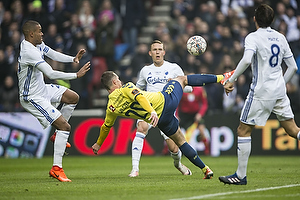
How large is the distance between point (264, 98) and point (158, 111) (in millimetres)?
1839

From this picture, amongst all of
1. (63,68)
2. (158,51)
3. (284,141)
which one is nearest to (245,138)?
(158,51)

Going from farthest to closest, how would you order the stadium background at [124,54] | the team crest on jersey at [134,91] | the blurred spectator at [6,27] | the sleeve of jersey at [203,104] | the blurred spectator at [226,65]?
the blurred spectator at [6,27]
the stadium background at [124,54]
the blurred spectator at [226,65]
the sleeve of jersey at [203,104]
the team crest on jersey at [134,91]

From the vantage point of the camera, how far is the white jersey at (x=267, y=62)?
7.00 meters

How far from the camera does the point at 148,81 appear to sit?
1017cm

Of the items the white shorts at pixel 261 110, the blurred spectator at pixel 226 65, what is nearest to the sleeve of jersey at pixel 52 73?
the white shorts at pixel 261 110

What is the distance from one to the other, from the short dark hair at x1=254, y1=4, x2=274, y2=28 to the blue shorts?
6.21 feet

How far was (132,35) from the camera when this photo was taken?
61.3ft

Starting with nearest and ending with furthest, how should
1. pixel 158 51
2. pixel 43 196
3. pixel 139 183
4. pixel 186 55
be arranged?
1. pixel 43 196
2. pixel 139 183
3. pixel 158 51
4. pixel 186 55

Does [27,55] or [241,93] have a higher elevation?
[27,55]

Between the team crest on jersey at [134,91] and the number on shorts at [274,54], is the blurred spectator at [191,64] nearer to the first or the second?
the team crest on jersey at [134,91]

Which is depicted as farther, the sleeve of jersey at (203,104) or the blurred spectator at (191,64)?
the blurred spectator at (191,64)

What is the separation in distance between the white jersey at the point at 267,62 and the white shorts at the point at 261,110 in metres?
0.08

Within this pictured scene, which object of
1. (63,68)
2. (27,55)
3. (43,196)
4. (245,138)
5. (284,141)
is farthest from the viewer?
(63,68)

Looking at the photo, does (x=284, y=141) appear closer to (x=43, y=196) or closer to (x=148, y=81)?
(x=148, y=81)
